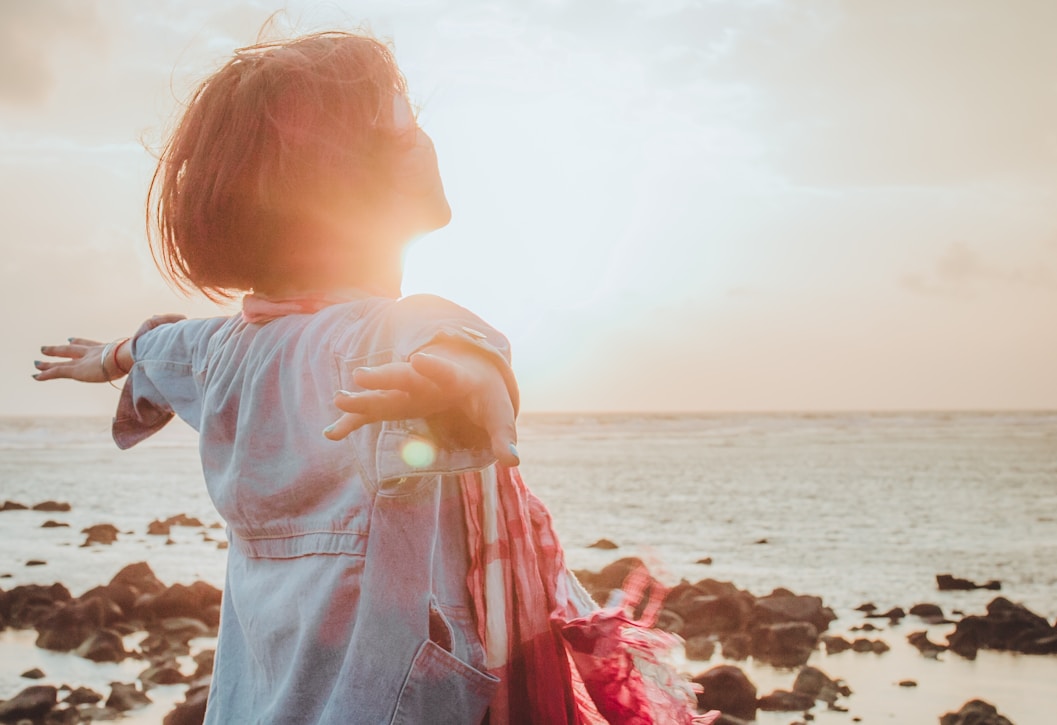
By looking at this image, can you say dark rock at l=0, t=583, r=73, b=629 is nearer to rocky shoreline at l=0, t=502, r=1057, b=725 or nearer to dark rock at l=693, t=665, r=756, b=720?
rocky shoreline at l=0, t=502, r=1057, b=725

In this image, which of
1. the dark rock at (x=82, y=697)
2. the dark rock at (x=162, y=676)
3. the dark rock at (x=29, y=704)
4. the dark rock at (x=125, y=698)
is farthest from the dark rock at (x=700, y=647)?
the dark rock at (x=29, y=704)

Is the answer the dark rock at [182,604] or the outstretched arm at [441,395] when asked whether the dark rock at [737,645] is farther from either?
the outstretched arm at [441,395]

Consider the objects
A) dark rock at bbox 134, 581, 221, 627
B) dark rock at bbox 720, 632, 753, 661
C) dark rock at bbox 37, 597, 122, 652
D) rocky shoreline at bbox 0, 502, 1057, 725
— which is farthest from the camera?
dark rock at bbox 134, 581, 221, 627

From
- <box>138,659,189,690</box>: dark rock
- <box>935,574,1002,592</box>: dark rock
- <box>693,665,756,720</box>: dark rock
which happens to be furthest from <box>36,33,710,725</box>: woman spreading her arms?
<box>935,574,1002,592</box>: dark rock

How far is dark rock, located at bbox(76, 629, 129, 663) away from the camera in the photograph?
5875mm

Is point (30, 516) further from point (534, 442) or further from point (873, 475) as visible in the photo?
point (534, 442)

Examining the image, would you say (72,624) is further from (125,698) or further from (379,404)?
(379,404)

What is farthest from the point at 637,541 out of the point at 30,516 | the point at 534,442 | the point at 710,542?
the point at 534,442

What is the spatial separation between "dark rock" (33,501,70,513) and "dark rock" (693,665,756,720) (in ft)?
40.6

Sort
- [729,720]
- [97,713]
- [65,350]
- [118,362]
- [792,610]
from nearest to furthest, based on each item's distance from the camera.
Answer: [118,362]
[65,350]
[729,720]
[97,713]
[792,610]

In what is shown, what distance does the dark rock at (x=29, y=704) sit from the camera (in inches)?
185

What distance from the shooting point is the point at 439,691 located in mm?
1313

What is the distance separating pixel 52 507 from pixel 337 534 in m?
15.1

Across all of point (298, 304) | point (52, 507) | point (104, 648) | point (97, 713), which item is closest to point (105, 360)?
point (298, 304)
